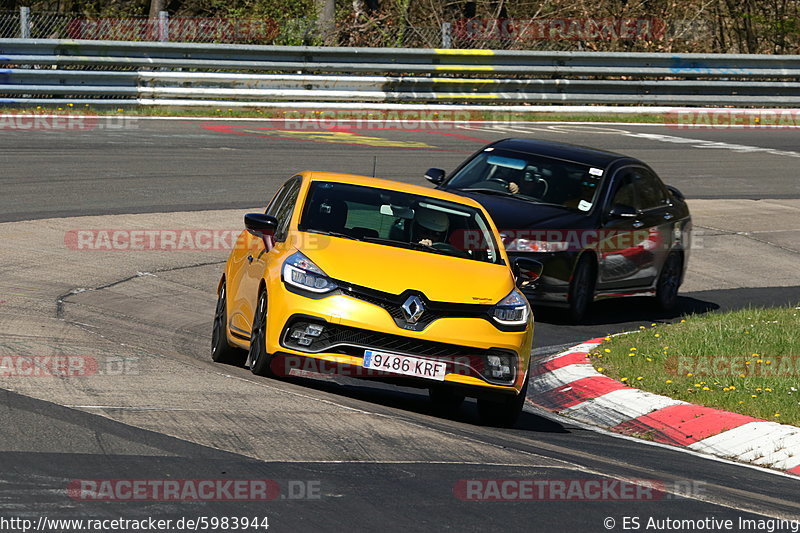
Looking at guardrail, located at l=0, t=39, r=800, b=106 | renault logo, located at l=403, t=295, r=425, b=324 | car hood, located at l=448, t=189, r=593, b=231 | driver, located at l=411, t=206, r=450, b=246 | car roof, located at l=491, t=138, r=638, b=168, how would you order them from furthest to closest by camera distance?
guardrail, located at l=0, t=39, r=800, b=106 → car roof, located at l=491, t=138, r=638, b=168 → car hood, located at l=448, t=189, r=593, b=231 → driver, located at l=411, t=206, r=450, b=246 → renault logo, located at l=403, t=295, r=425, b=324

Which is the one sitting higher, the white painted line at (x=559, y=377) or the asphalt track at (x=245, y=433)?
the asphalt track at (x=245, y=433)

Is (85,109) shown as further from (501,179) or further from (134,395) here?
(134,395)

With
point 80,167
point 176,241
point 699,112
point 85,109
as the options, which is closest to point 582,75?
point 699,112

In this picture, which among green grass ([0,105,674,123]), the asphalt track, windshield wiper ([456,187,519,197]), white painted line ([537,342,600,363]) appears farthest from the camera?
green grass ([0,105,674,123])

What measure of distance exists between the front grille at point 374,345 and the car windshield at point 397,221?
1.05 m

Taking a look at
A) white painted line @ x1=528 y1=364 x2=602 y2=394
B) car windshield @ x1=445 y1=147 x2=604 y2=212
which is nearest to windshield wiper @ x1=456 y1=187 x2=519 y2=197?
car windshield @ x1=445 y1=147 x2=604 y2=212

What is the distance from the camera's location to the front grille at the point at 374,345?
8.26 m

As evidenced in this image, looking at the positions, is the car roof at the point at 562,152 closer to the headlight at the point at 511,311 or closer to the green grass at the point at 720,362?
the green grass at the point at 720,362

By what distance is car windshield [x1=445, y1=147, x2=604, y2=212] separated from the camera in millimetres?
13555

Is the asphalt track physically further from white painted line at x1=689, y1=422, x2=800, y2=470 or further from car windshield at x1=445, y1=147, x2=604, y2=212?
car windshield at x1=445, y1=147, x2=604, y2=212

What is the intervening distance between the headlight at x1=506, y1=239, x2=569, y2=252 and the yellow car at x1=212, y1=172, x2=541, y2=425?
9.50 ft

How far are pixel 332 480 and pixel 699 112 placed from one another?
24.9 meters

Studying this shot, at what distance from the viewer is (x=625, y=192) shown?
14109mm

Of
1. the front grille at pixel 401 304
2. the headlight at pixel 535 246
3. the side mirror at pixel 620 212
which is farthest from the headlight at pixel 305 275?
the side mirror at pixel 620 212
